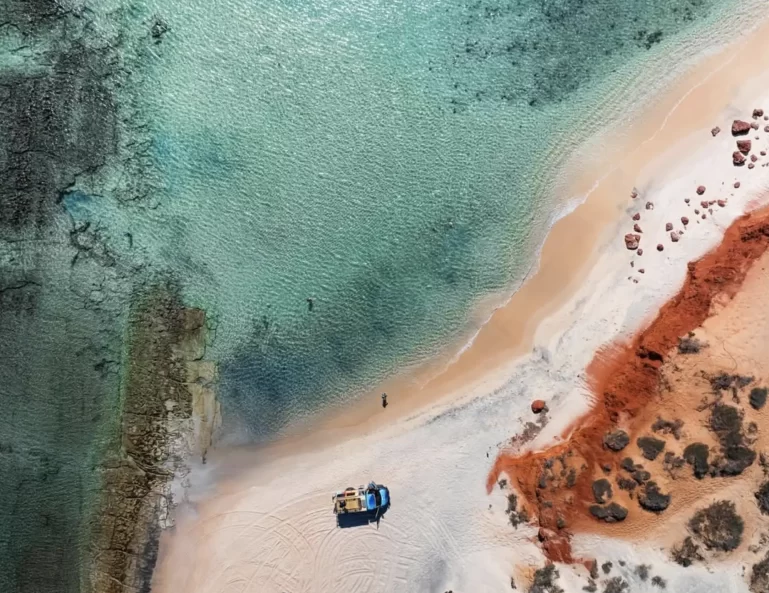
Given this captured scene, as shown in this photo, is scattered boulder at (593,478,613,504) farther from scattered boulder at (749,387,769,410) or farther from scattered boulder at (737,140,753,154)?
scattered boulder at (737,140,753,154)

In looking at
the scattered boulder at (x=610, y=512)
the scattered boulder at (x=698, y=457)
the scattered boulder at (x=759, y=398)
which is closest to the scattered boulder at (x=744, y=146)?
the scattered boulder at (x=759, y=398)

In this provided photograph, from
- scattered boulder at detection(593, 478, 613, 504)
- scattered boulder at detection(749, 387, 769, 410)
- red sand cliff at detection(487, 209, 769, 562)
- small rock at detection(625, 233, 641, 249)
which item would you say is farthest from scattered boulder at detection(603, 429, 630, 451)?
small rock at detection(625, 233, 641, 249)

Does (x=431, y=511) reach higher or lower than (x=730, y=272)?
lower

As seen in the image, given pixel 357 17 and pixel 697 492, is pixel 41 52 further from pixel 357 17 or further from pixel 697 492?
pixel 697 492

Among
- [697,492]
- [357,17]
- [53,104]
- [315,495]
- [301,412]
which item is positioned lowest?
[697,492]

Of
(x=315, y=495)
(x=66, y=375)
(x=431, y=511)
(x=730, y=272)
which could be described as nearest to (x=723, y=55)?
(x=730, y=272)

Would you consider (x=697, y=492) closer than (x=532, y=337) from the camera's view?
Yes

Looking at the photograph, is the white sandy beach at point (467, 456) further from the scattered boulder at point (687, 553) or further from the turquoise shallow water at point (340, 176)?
the scattered boulder at point (687, 553)
